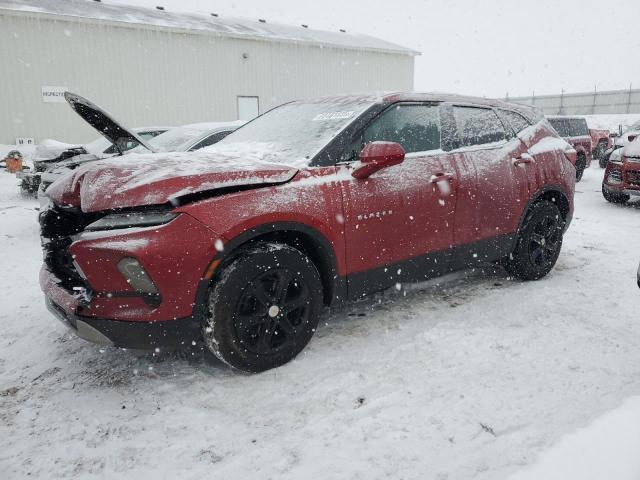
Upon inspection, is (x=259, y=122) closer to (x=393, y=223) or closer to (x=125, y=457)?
(x=393, y=223)

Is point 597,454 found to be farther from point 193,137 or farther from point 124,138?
point 193,137

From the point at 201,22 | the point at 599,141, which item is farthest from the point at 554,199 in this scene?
the point at 201,22

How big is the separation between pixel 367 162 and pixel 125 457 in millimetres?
2003

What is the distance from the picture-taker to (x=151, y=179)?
231 cm

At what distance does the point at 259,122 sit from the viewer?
3896 millimetres

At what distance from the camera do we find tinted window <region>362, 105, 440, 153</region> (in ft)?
10.2

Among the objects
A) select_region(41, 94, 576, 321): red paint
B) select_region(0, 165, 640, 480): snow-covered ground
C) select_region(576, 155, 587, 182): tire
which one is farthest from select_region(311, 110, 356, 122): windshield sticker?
select_region(576, 155, 587, 182): tire

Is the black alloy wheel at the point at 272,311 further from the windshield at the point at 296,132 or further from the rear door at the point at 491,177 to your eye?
the rear door at the point at 491,177

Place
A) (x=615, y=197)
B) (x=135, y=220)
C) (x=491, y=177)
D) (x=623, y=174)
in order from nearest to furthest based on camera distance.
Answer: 1. (x=135, y=220)
2. (x=491, y=177)
3. (x=623, y=174)
4. (x=615, y=197)

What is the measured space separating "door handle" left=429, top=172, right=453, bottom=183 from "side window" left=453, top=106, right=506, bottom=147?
0.37 metres

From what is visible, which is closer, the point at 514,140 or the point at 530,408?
the point at 530,408

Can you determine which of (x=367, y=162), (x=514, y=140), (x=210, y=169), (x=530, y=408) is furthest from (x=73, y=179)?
(x=514, y=140)

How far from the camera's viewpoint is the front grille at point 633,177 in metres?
7.75

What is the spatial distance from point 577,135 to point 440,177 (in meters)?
10.8
